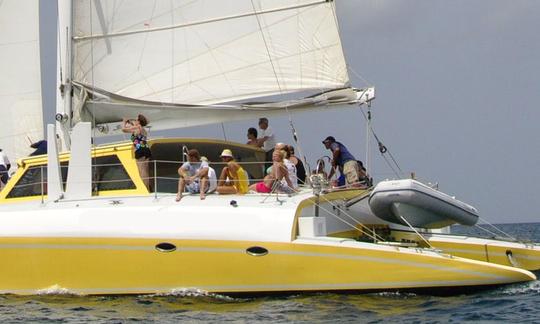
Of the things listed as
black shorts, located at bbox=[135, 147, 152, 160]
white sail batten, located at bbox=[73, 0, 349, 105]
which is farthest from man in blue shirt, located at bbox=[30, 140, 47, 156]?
black shorts, located at bbox=[135, 147, 152, 160]

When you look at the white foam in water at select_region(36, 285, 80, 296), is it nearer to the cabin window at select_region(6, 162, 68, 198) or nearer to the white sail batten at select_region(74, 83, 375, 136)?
the cabin window at select_region(6, 162, 68, 198)

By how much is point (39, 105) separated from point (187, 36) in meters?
2.70

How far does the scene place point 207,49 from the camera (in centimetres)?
1505

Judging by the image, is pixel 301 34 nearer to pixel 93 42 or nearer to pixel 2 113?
pixel 93 42

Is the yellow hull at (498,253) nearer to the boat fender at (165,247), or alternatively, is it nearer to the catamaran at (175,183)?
the catamaran at (175,183)

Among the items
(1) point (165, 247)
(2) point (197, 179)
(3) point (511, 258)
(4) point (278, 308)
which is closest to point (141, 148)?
(2) point (197, 179)

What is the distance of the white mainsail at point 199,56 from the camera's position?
1468 cm

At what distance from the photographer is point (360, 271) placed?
11469mm

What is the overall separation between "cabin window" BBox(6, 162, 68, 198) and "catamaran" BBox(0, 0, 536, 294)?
0.02 m

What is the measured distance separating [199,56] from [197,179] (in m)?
2.83

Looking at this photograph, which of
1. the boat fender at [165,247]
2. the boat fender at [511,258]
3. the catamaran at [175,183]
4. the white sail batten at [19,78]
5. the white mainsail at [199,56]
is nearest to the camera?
the catamaran at [175,183]

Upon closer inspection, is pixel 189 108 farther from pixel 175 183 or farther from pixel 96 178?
pixel 96 178

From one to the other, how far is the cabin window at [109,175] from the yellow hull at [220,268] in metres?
1.22

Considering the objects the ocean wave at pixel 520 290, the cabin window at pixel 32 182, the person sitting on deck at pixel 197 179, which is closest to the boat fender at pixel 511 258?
the ocean wave at pixel 520 290
